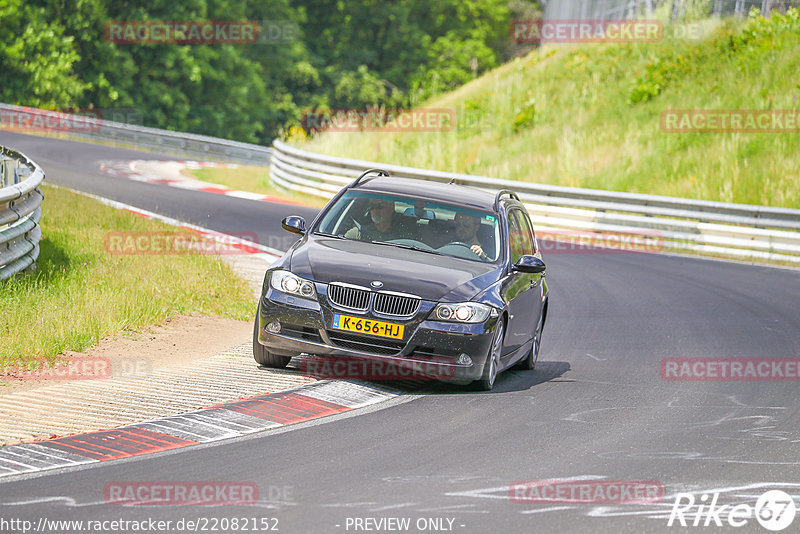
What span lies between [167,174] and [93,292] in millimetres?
20356

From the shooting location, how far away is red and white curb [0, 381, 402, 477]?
6.98 m

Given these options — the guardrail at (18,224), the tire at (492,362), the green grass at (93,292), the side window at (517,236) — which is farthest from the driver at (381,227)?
the guardrail at (18,224)

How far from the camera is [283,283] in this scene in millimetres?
9664

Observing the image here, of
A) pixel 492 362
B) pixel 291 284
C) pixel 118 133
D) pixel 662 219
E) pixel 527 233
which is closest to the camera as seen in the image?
pixel 291 284

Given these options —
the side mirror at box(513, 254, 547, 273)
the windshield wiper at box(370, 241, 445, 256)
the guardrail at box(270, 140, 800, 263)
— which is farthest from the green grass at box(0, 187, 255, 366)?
the guardrail at box(270, 140, 800, 263)

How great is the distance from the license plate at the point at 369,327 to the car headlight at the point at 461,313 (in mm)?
309

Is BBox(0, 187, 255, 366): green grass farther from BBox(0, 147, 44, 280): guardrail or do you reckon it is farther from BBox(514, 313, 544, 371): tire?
BBox(514, 313, 544, 371): tire

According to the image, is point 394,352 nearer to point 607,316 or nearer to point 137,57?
point 607,316

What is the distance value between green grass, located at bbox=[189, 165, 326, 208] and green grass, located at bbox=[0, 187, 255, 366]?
10.1 meters

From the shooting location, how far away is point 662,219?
24734mm

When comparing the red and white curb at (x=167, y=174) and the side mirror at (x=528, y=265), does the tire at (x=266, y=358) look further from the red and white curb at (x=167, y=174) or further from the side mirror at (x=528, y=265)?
the red and white curb at (x=167, y=174)

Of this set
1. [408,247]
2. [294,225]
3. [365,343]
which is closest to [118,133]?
[294,225]

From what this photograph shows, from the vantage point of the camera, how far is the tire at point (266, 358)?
10008mm

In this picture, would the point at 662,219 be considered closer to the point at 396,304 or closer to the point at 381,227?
the point at 381,227
